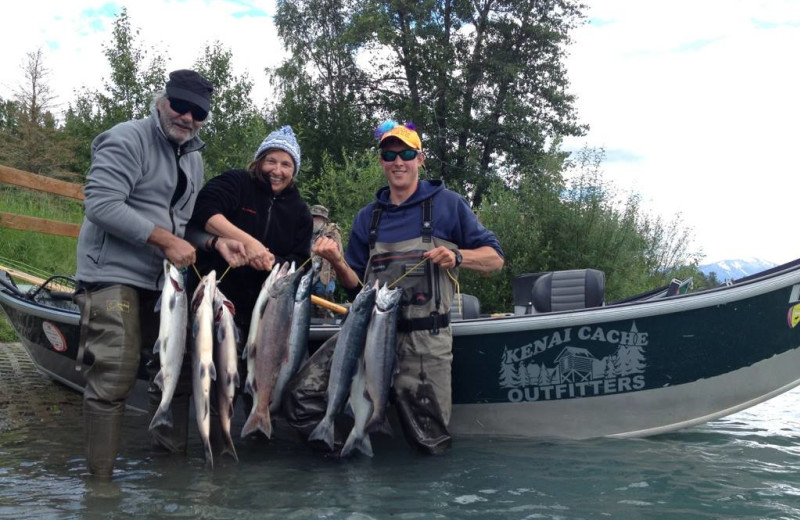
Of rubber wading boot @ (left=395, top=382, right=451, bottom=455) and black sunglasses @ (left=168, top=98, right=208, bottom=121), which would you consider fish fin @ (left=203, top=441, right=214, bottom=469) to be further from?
black sunglasses @ (left=168, top=98, right=208, bottom=121)

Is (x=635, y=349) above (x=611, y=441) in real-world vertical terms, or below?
above

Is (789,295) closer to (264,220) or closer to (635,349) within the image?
(635,349)

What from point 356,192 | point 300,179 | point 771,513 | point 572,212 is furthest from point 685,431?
point 300,179

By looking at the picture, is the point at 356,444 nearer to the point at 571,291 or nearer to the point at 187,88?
the point at 187,88

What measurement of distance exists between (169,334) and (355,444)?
131 cm

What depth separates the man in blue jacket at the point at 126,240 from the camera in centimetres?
423

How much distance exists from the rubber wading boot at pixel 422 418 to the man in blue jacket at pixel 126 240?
1.45 meters

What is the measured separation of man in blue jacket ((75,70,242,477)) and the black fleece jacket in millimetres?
240

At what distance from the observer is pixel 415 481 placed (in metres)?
4.62

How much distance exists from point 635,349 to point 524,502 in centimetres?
155

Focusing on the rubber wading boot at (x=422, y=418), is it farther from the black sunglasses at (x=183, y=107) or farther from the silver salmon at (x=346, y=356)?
the black sunglasses at (x=183, y=107)

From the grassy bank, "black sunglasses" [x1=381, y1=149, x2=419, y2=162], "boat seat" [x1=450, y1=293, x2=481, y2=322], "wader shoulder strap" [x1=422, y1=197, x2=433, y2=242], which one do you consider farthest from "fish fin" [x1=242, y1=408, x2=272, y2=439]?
the grassy bank

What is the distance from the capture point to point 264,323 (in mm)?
4539

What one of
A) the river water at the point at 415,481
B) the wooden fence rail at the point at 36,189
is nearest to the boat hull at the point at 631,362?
the river water at the point at 415,481
